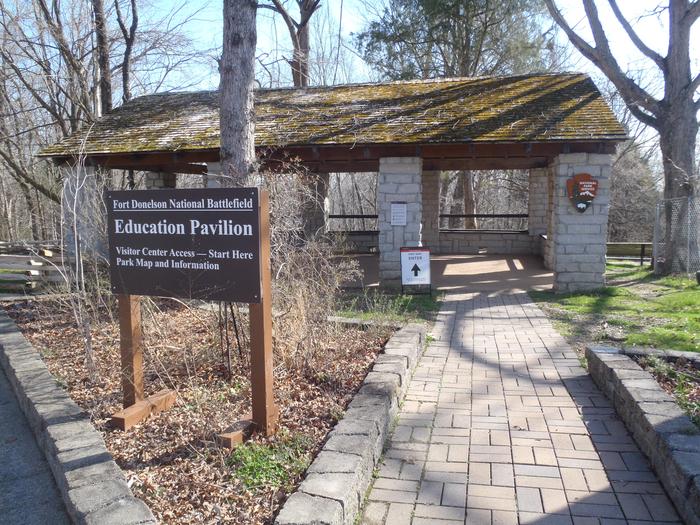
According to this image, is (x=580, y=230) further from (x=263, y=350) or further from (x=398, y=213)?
(x=263, y=350)

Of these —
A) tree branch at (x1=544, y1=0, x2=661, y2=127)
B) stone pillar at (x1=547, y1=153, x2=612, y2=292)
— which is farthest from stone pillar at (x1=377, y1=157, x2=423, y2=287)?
tree branch at (x1=544, y1=0, x2=661, y2=127)

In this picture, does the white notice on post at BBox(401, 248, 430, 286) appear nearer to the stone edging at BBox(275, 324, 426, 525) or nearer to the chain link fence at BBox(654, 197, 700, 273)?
the stone edging at BBox(275, 324, 426, 525)

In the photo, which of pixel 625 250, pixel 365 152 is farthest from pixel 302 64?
pixel 625 250

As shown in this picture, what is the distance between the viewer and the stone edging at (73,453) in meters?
2.58

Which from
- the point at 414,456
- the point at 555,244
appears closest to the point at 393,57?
the point at 555,244

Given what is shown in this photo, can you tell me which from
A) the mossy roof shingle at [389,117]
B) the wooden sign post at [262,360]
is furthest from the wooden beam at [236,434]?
the mossy roof shingle at [389,117]

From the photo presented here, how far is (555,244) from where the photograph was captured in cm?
958

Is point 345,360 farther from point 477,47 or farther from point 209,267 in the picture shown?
point 477,47

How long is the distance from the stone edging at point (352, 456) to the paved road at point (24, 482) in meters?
1.48

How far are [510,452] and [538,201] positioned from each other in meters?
12.6

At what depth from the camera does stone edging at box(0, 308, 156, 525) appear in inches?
101

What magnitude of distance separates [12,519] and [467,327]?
5427 mm

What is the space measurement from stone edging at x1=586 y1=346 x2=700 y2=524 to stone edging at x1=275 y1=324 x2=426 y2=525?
5.48 feet

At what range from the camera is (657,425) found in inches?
131
